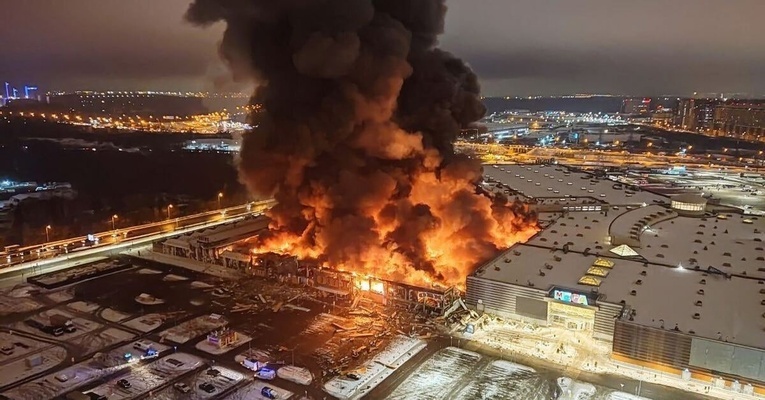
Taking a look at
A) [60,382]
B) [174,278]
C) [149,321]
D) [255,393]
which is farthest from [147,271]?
[255,393]

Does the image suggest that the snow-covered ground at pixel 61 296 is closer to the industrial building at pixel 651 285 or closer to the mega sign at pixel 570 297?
the industrial building at pixel 651 285

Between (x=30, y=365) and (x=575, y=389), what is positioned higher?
(x=575, y=389)

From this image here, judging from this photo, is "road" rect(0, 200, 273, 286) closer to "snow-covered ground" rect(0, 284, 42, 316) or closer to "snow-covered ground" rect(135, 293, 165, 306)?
"snow-covered ground" rect(0, 284, 42, 316)

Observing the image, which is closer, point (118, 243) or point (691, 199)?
point (118, 243)

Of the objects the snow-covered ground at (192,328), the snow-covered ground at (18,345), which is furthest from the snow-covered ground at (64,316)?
the snow-covered ground at (192,328)

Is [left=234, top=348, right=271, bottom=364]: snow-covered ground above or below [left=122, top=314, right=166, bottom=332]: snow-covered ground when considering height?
above

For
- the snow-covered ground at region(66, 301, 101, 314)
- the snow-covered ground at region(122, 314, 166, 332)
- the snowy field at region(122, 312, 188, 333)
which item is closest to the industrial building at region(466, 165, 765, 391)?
the snowy field at region(122, 312, 188, 333)

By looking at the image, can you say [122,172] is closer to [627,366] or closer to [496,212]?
[496,212]

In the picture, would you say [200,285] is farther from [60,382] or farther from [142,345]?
[60,382]
